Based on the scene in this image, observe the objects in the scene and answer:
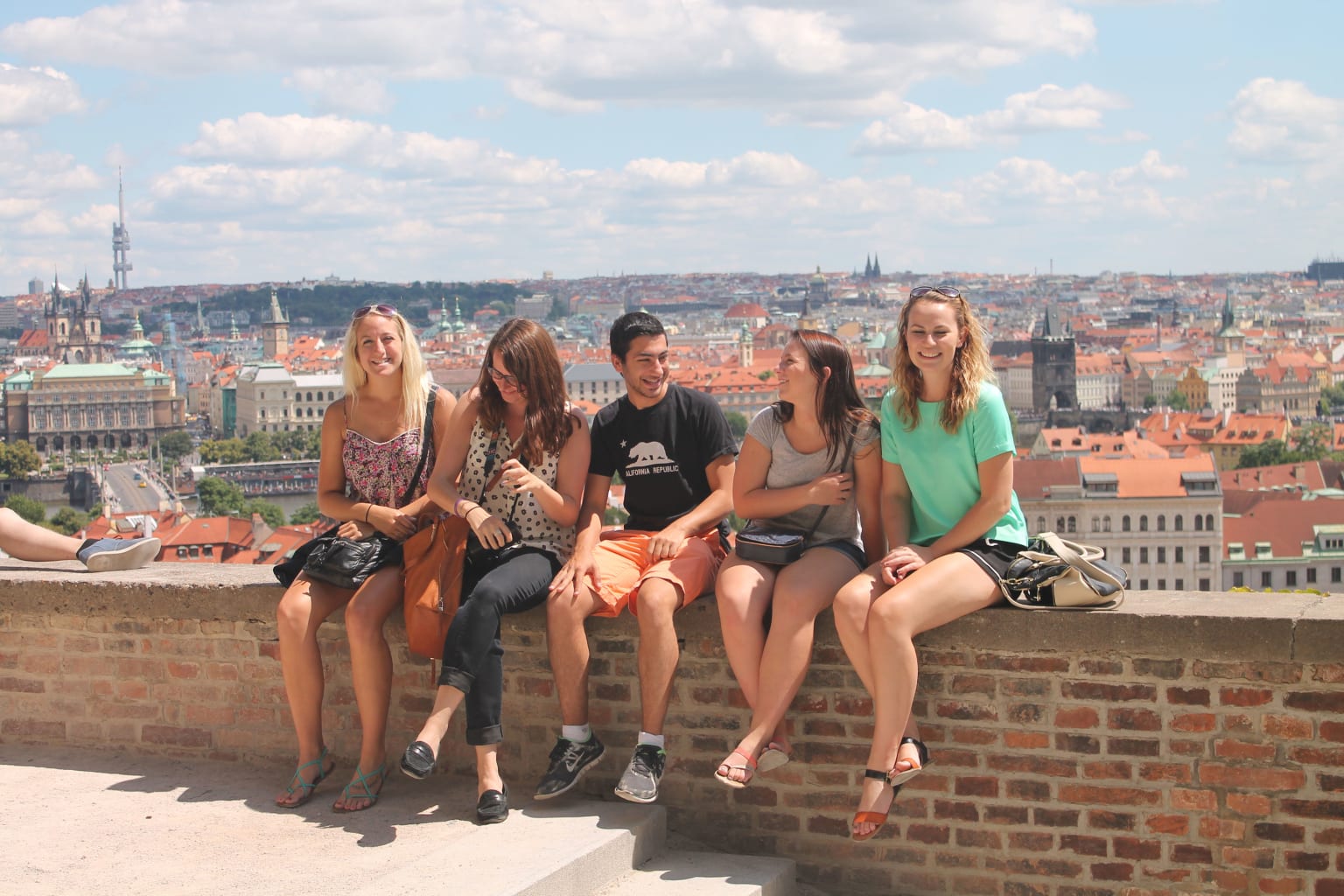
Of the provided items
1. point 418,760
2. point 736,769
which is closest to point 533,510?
point 418,760

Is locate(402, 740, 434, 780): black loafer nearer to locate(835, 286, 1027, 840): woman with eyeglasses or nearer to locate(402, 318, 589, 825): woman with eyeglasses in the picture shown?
locate(402, 318, 589, 825): woman with eyeglasses

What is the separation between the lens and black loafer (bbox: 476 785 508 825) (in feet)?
9.18

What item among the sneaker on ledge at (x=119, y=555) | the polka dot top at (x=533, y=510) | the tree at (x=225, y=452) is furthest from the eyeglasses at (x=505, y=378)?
the tree at (x=225, y=452)

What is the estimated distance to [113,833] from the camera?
290 cm

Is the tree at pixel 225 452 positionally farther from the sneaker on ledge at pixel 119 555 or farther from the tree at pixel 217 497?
the sneaker on ledge at pixel 119 555

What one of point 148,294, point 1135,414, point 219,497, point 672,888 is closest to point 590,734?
point 672,888

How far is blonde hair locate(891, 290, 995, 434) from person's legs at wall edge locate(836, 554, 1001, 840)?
27cm

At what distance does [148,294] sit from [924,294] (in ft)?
520

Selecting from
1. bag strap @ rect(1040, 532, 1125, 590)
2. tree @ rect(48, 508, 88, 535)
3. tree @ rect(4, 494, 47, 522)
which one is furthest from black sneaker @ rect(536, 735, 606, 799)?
tree @ rect(4, 494, 47, 522)

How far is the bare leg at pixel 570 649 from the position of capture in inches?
114

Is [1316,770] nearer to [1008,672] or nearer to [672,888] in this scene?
[1008,672]

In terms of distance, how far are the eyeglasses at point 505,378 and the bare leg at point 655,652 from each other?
50cm

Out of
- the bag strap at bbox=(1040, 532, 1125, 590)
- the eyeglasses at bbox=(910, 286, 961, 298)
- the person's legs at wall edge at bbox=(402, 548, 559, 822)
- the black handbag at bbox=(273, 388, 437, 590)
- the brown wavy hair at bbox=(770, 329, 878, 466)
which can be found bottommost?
the person's legs at wall edge at bbox=(402, 548, 559, 822)

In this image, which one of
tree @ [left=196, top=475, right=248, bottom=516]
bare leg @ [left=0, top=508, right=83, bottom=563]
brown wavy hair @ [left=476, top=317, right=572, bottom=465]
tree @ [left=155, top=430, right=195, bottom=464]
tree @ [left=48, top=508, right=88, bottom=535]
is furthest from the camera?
tree @ [left=155, top=430, right=195, bottom=464]
